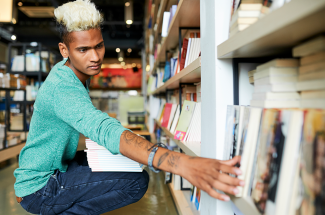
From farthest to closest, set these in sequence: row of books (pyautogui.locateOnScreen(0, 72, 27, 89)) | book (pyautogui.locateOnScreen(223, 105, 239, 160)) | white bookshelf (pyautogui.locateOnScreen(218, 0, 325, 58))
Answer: row of books (pyautogui.locateOnScreen(0, 72, 27, 89))
book (pyautogui.locateOnScreen(223, 105, 239, 160))
white bookshelf (pyautogui.locateOnScreen(218, 0, 325, 58))

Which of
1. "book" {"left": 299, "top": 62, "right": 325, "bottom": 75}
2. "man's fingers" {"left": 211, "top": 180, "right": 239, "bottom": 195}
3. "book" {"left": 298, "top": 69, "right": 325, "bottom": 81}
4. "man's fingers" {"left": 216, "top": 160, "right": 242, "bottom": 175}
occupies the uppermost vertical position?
"book" {"left": 299, "top": 62, "right": 325, "bottom": 75}

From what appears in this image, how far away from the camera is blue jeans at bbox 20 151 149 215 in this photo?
3.87 feet

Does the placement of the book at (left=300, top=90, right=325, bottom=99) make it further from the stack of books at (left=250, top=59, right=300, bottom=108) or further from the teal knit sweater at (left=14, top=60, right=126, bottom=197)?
the teal knit sweater at (left=14, top=60, right=126, bottom=197)

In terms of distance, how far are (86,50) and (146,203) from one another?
1351mm

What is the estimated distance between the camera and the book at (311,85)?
50 centimetres

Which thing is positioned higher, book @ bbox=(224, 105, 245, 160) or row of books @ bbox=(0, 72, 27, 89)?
row of books @ bbox=(0, 72, 27, 89)

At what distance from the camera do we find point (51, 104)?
1.08 metres

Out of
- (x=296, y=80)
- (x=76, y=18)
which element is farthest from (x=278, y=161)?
(x=76, y=18)

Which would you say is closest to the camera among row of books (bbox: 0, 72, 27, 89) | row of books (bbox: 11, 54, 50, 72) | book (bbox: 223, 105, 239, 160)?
book (bbox: 223, 105, 239, 160)

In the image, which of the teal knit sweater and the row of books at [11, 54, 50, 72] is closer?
the teal knit sweater

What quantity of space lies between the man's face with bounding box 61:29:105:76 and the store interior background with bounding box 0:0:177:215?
1140mm

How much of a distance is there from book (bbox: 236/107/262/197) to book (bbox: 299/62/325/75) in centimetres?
14

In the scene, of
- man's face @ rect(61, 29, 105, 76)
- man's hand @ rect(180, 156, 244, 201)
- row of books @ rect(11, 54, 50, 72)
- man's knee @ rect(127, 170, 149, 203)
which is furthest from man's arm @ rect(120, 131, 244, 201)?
row of books @ rect(11, 54, 50, 72)

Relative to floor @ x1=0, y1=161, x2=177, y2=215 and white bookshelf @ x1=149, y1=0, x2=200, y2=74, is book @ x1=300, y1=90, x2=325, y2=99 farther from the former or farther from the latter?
floor @ x1=0, y1=161, x2=177, y2=215
